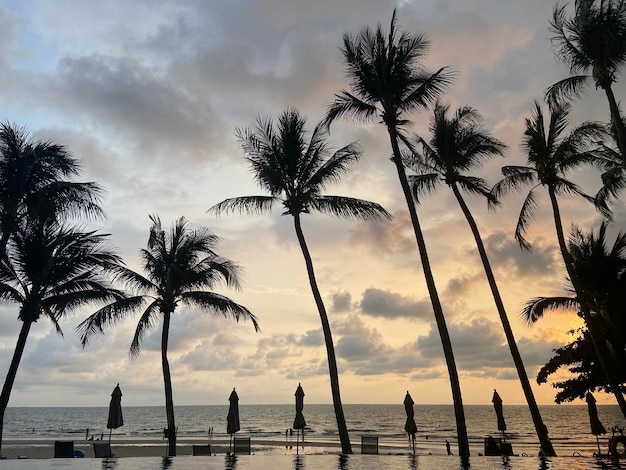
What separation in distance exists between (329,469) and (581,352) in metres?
17.3

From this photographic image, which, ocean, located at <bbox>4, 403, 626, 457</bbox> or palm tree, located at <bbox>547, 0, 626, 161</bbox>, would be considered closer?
palm tree, located at <bbox>547, 0, 626, 161</bbox>

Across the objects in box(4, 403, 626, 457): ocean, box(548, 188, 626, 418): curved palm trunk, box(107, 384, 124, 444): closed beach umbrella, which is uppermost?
box(548, 188, 626, 418): curved palm trunk

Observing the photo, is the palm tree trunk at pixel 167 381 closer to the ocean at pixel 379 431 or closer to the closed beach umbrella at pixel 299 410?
the closed beach umbrella at pixel 299 410

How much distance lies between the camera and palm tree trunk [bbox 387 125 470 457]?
1670cm

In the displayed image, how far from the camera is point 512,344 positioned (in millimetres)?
20266

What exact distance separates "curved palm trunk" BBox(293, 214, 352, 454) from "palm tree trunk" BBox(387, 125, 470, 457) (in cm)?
403

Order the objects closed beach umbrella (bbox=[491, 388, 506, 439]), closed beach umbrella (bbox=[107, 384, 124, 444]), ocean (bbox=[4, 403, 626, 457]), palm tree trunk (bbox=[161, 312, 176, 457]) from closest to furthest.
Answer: palm tree trunk (bbox=[161, 312, 176, 457]) < closed beach umbrella (bbox=[107, 384, 124, 444]) < closed beach umbrella (bbox=[491, 388, 506, 439]) < ocean (bbox=[4, 403, 626, 457])

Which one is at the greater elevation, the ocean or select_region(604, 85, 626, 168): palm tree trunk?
select_region(604, 85, 626, 168): palm tree trunk

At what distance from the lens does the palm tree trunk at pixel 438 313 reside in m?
16.7

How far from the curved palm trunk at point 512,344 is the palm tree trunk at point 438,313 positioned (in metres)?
3.44

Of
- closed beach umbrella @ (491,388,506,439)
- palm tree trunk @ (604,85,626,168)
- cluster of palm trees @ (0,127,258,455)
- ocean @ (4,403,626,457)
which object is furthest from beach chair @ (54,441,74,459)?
ocean @ (4,403,626,457)

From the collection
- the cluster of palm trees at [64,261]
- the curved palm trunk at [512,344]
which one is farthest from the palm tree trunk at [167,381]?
the curved palm trunk at [512,344]

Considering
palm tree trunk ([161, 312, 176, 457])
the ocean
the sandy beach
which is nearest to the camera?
palm tree trunk ([161, 312, 176, 457])

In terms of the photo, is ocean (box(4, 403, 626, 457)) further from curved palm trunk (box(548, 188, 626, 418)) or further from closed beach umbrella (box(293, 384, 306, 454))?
curved palm trunk (box(548, 188, 626, 418))
